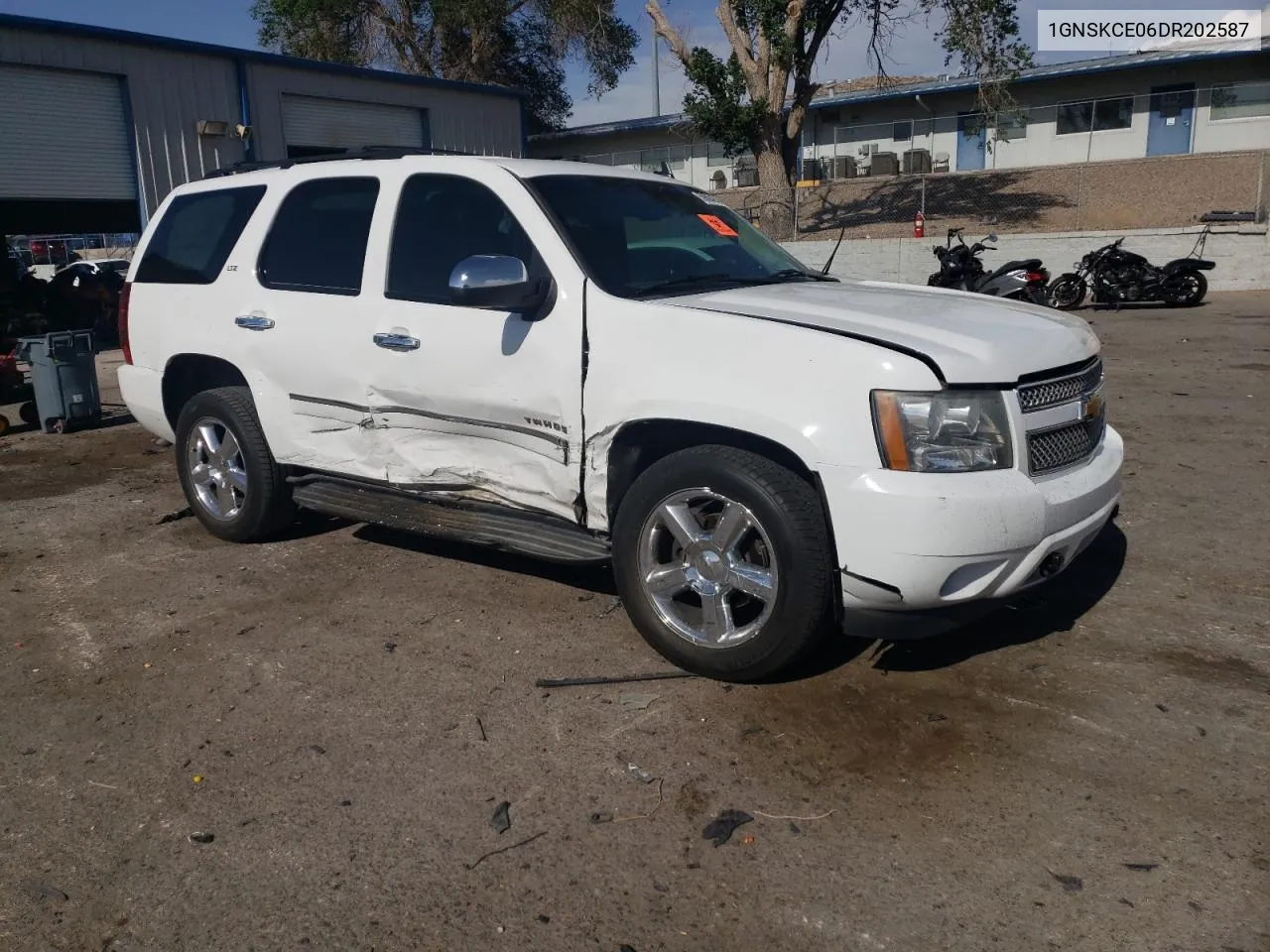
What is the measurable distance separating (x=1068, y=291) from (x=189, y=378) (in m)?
15.1

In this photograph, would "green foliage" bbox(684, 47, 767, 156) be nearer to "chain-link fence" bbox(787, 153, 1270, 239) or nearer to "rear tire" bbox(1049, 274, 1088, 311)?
"chain-link fence" bbox(787, 153, 1270, 239)

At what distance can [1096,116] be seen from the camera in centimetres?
3219

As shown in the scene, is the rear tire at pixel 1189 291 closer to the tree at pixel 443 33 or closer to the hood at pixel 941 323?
the hood at pixel 941 323

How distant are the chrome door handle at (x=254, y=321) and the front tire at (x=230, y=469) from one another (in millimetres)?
393

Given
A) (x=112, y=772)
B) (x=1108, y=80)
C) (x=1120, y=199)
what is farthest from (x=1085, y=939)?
(x=1108, y=80)

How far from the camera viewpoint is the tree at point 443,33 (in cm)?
3531

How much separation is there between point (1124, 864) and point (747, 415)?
5.68ft

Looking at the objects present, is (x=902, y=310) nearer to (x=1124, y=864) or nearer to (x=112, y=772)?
(x=1124, y=864)

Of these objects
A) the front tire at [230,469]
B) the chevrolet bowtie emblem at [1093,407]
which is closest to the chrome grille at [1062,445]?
the chevrolet bowtie emblem at [1093,407]

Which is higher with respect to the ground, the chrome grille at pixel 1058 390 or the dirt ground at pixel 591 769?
the chrome grille at pixel 1058 390

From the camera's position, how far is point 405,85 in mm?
21422

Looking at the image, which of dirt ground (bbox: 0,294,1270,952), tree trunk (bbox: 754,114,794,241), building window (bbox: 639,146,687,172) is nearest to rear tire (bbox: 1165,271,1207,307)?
tree trunk (bbox: 754,114,794,241)

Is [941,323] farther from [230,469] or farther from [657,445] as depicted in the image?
[230,469]

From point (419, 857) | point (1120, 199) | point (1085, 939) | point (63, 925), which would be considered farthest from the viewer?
point (1120, 199)
